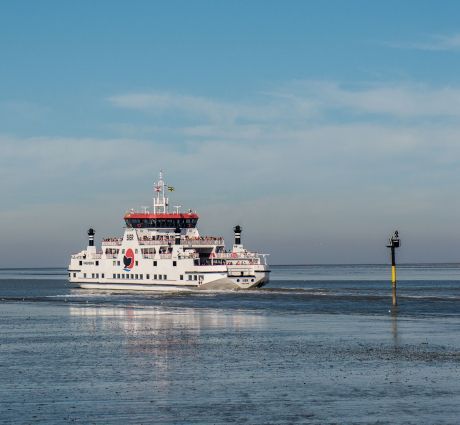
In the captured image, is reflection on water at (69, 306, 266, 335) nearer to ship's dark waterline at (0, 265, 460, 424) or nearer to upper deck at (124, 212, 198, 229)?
ship's dark waterline at (0, 265, 460, 424)

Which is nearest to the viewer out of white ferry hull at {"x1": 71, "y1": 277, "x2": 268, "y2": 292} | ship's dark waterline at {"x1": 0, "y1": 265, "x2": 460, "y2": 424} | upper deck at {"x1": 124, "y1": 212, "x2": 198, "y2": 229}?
ship's dark waterline at {"x1": 0, "y1": 265, "x2": 460, "y2": 424}

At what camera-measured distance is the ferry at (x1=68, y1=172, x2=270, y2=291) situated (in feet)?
420

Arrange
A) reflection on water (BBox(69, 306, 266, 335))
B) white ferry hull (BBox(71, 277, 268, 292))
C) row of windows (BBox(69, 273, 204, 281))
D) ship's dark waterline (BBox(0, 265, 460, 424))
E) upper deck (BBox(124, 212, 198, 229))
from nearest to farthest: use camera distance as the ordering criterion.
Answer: ship's dark waterline (BBox(0, 265, 460, 424)) → reflection on water (BBox(69, 306, 266, 335)) → white ferry hull (BBox(71, 277, 268, 292)) → row of windows (BBox(69, 273, 204, 281)) → upper deck (BBox(124, 212, 198, 229))

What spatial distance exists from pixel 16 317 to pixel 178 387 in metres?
50.3

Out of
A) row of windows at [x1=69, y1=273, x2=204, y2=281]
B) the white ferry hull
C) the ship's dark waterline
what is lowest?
the ship's dark waterline

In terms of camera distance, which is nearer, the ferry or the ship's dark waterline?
the ship's dark waterline

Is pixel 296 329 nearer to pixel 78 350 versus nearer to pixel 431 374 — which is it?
pixel 78 350

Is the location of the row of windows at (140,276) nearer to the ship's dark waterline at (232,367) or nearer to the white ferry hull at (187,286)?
the white ferry hull at (187,286)

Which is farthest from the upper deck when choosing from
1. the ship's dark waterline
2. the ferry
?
the ship's dark waterline

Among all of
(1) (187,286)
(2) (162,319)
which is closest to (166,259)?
(1) (187,286)

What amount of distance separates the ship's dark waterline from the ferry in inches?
1466

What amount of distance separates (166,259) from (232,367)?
279 feet

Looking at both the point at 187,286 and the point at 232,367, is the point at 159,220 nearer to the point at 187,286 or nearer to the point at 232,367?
the point at 187,286

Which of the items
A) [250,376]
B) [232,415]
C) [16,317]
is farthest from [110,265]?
[232,415]
